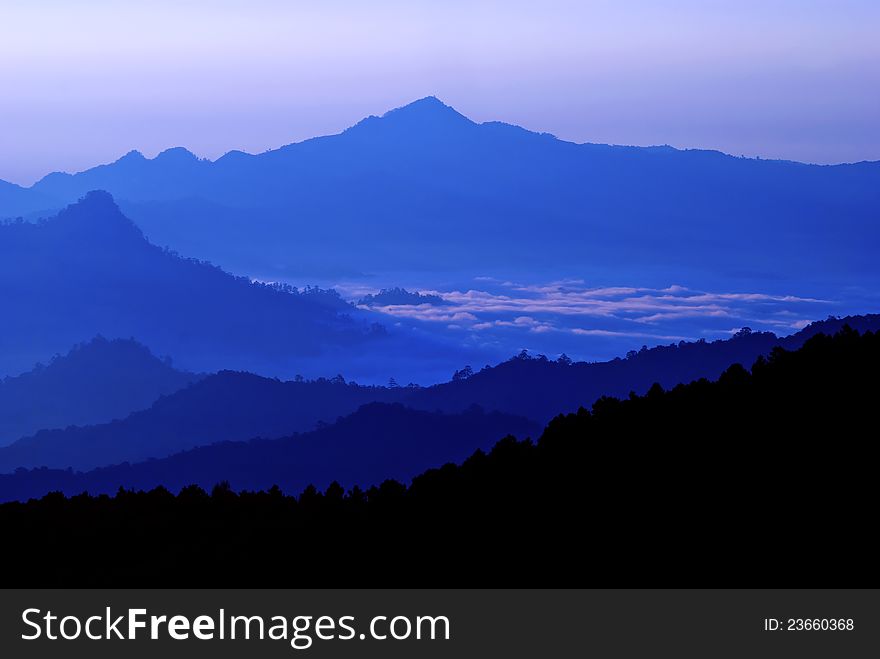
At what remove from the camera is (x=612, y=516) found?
43.6 meters

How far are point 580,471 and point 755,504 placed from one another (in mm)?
11606

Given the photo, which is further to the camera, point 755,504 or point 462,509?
point 462,509

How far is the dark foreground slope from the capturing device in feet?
125

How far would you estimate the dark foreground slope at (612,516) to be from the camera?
38.2m

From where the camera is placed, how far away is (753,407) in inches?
2100

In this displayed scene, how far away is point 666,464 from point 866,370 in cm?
1246
